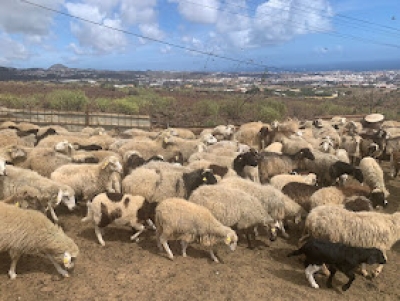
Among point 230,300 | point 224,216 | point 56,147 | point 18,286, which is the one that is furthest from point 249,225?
point 56,147

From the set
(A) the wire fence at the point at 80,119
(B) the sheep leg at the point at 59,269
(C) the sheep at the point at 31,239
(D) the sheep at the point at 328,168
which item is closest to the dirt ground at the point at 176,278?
(B) the sheep leg at the point at 59,269

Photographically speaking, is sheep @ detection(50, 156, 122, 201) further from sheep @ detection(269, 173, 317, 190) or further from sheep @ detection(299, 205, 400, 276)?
sheep @ detection(299, 205, 400, 276)

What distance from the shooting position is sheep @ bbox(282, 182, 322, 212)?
8289mm

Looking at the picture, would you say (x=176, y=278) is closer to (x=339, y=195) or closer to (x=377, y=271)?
(x=377, y=271)

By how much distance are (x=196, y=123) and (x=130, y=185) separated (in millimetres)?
18134

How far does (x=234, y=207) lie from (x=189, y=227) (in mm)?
1232

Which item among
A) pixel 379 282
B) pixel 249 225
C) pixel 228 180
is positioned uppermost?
pixel 228 180

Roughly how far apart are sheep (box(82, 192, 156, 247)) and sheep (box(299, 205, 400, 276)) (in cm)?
353

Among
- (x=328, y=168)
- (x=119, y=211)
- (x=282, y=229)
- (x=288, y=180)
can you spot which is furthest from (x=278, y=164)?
(x=119, y=211)

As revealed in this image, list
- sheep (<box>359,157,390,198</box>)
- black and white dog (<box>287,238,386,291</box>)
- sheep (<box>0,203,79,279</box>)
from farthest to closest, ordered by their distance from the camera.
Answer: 1. sheep (<box>359,157,390,198</box>)
2. black and white dog (<box>287,238,386,291</box>)
3. sheep (<box>0,203,79,279</box>)

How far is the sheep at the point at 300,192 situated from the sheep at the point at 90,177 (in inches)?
171

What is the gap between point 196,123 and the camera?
26188 millimetres

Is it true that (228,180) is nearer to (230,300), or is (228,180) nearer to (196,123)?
(230,300)

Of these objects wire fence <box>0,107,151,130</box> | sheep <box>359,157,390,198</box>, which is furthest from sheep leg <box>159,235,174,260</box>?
wire fence <box>0,107,151,130</box>
